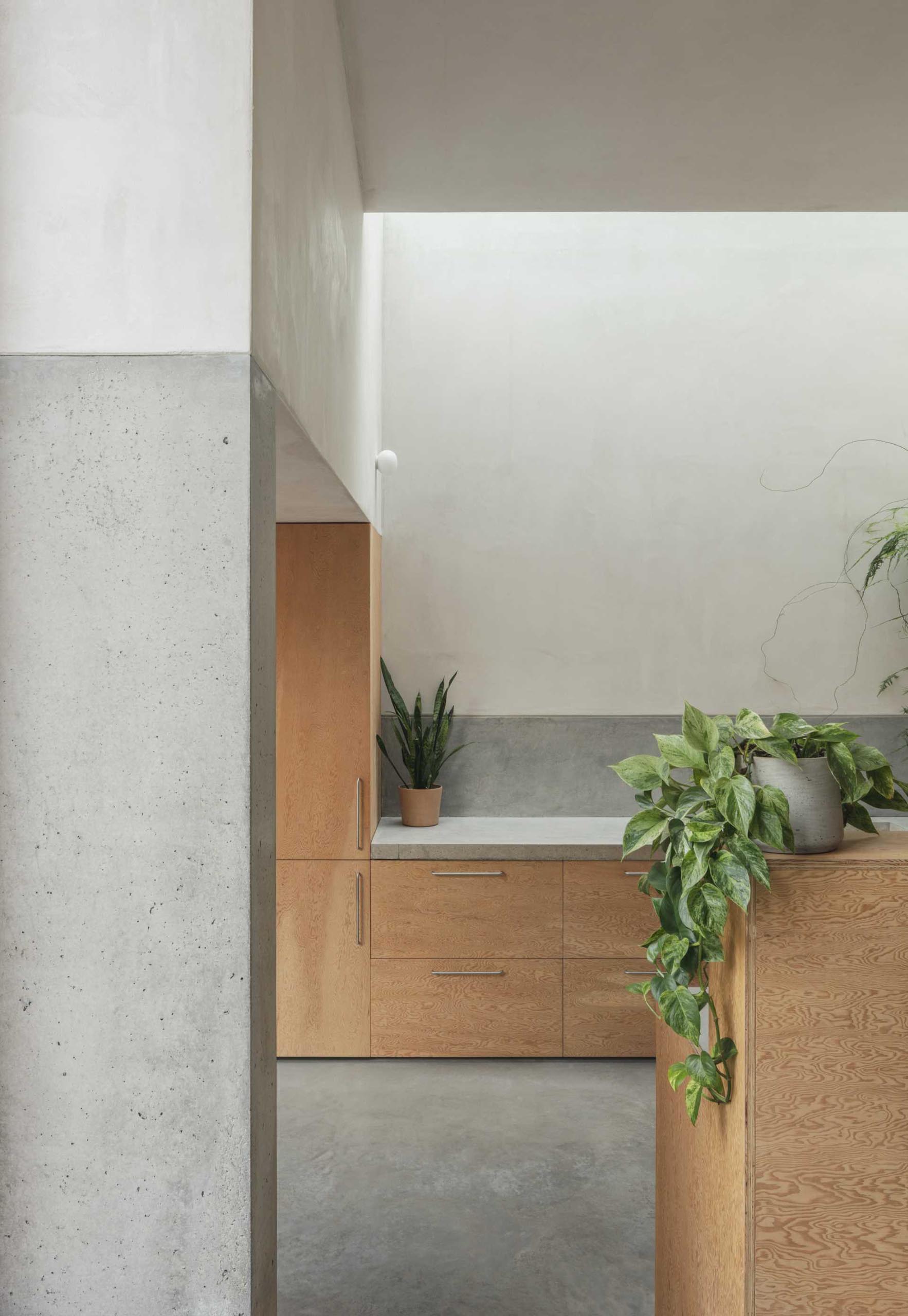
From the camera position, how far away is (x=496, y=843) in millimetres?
3869

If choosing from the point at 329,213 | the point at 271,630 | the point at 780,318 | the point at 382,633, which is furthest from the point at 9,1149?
the point at 780,318

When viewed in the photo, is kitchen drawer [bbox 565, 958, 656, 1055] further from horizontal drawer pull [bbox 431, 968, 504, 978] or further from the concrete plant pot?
the concrete plant pot

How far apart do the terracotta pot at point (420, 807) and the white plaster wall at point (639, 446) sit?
1.67 ft

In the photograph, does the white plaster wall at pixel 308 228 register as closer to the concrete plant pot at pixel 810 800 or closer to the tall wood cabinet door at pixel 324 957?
the concrete plant pot at pixel 810 800

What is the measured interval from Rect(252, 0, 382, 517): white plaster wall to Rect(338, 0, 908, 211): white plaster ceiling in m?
0.19

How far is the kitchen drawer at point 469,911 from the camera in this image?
3852mm

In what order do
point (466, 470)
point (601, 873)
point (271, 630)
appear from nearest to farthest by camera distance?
point (271, 630) < point (601, 873) < point (466, 470)

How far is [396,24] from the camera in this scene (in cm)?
237

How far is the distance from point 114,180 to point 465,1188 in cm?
293

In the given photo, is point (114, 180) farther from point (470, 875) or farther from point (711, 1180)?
point (470, 875)

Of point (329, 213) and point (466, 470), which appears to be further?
point (466, 470)

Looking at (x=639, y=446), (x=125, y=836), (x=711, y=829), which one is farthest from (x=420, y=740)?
(x=125, y=836)

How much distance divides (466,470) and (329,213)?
7.20ft

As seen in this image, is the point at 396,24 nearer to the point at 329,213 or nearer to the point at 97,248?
the point at 329,213
